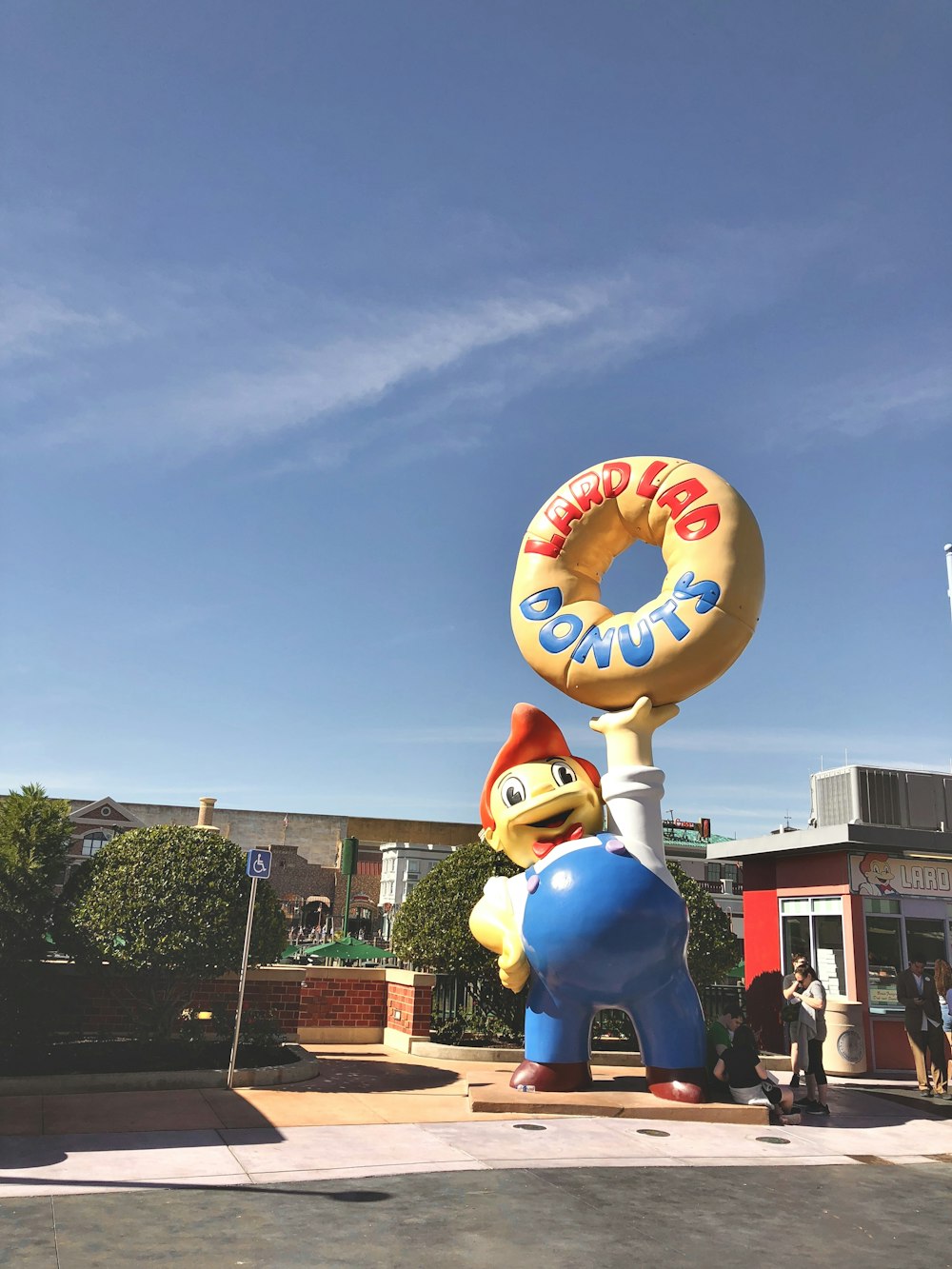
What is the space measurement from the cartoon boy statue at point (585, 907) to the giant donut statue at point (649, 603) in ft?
1.66

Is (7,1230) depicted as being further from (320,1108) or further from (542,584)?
(542,584)

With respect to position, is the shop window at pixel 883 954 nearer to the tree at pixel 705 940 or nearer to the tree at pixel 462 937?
the tree at pixel 705 940

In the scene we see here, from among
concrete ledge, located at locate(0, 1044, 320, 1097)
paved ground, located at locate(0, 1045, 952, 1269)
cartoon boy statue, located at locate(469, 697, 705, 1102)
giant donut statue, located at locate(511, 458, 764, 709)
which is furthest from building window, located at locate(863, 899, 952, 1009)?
concrete ledge, located at locate(0, 1044, 320, 1097)

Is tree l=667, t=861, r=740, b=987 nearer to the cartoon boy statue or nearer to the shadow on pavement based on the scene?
the shadow on pavement

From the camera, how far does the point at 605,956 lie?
10.2 metres

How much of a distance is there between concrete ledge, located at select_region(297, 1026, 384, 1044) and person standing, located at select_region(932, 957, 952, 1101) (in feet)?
28.5

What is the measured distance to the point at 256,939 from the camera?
496 inches

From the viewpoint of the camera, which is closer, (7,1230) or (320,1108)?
(7,1230)

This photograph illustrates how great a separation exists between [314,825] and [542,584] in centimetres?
4642

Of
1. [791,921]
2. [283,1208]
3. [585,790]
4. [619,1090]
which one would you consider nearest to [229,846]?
[585,790]

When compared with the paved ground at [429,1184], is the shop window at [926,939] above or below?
above

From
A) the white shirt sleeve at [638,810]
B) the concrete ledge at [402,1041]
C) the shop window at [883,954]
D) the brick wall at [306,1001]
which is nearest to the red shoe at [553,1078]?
the white shirt sleeve at [638,810]

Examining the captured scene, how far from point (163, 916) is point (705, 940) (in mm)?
8380

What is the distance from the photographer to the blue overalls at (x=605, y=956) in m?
10.2
